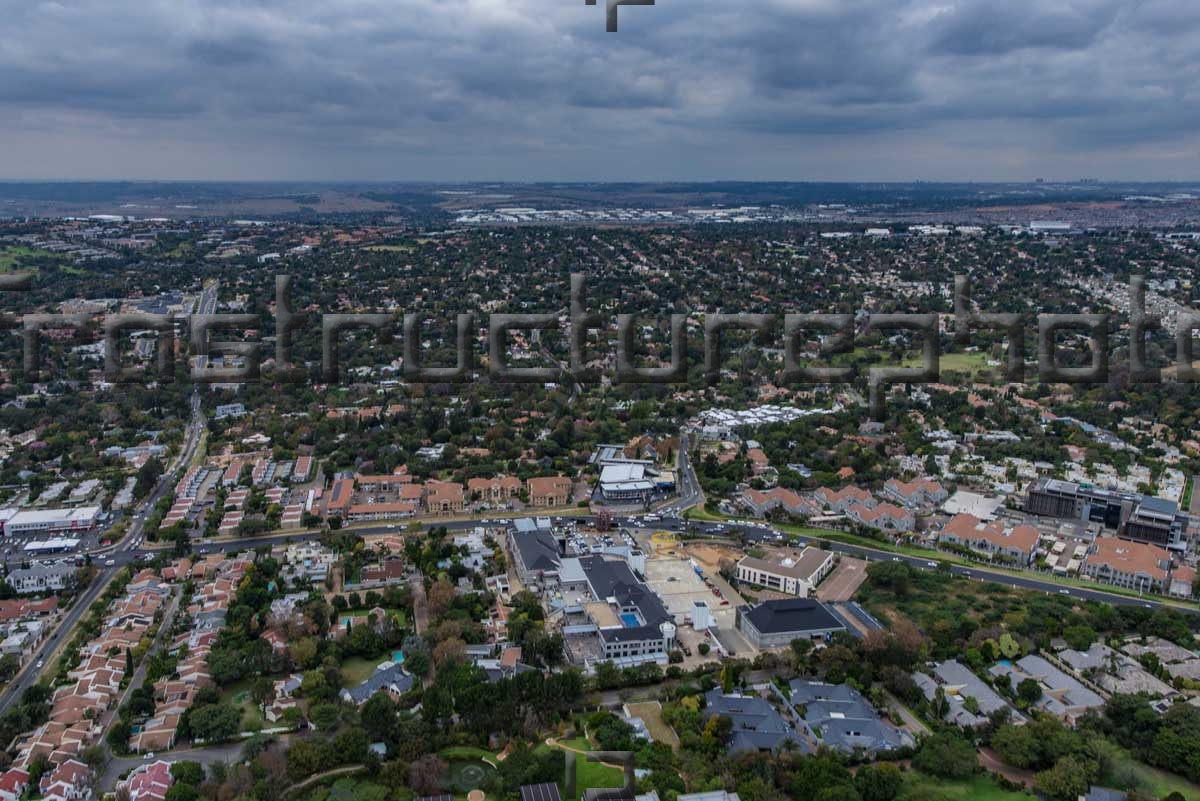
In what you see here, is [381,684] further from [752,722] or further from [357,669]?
[752,722]

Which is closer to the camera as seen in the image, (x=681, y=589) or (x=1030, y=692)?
(x=1030, y=692)

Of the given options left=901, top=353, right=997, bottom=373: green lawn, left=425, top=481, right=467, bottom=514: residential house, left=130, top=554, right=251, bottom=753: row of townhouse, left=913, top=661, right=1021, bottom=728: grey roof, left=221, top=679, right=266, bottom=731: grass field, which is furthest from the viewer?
left=901, top=353, right=997, bottom=373: green lawn

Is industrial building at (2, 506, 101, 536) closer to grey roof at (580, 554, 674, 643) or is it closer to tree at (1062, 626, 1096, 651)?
grey roof at (580, 554, 674, 643)

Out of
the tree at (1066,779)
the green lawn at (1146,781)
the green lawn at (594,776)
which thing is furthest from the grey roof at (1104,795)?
the green lawn at (594,776)

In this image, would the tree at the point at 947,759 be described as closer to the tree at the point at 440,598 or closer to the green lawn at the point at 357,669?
the tree at the point at 440,598

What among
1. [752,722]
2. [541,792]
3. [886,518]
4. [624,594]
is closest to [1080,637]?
[886,518]

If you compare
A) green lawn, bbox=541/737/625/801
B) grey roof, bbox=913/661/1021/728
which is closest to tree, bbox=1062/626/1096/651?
grey roof, bbox=913/661/1021/728

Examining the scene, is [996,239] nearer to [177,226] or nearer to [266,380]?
[266,380]
